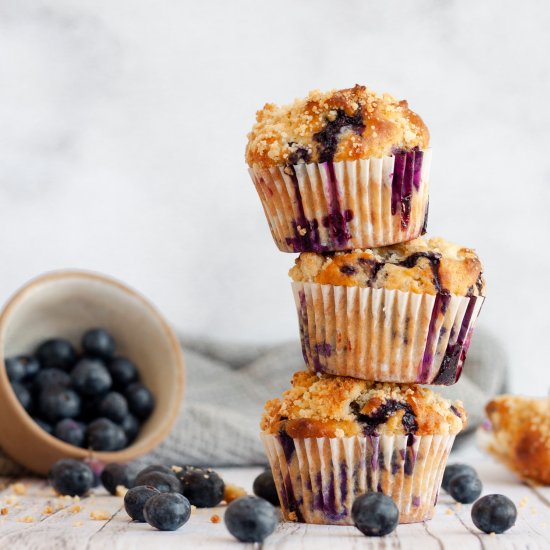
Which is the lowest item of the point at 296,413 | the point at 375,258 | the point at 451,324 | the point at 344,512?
the point at 344,512

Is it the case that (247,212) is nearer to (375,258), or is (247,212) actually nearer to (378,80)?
(378,80)

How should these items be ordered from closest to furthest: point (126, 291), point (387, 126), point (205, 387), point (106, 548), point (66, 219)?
point (106, 548) < point (387, 126) < point (126, 291) < point (205, 387) < point (66, 219)

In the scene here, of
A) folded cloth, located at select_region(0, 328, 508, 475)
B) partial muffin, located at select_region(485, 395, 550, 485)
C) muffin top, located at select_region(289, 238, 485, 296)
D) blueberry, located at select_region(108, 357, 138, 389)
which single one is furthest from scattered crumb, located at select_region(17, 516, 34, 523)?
partial muffin, located at select_region(485, 395, 550, 485)

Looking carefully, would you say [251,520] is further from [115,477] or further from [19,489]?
[19,489]

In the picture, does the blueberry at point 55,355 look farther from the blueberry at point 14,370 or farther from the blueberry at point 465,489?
the blueberry at point 465,489

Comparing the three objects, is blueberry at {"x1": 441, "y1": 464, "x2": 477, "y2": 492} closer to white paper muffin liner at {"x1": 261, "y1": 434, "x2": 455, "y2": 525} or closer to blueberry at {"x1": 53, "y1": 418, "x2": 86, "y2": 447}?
white paper muffin liner at {"x1": 261, "y1": 434, "x2": 455, "y2": 525}

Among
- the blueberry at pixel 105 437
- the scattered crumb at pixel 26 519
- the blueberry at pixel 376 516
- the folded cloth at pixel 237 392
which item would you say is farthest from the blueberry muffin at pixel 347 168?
the folded cloth at pixel 237 392

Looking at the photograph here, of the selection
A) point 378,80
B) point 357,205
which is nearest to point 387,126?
point 357,205

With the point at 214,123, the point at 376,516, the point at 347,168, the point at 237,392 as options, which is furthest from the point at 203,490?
the point at 214,123
